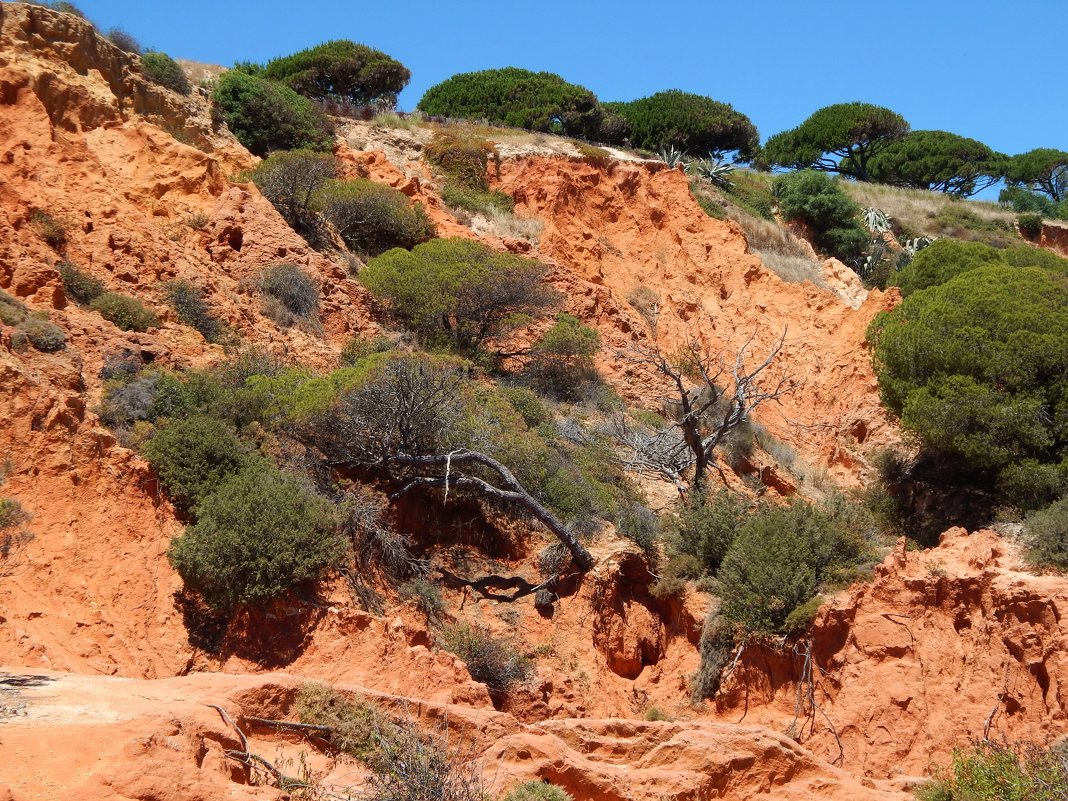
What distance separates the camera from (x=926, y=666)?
11.2 metres

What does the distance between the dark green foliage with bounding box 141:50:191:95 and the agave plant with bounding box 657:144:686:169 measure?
12.6 meters

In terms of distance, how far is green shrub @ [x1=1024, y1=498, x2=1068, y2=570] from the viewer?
38.5 ft

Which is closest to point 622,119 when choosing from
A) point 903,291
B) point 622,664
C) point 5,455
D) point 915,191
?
point 915,191

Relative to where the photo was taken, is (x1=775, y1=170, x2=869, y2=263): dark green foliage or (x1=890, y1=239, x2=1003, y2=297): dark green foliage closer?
(x1=890, y1=239, x2=1003, y2=297): dark green foliage

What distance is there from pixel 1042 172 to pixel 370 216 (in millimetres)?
34998

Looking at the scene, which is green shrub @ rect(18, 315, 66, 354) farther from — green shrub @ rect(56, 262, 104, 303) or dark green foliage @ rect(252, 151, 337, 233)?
dark green foliage @ rect(252, 151, 337, 233)

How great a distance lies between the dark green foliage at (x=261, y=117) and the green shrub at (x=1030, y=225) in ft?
85.8

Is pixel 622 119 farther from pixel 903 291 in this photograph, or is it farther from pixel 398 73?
pixel 903 291

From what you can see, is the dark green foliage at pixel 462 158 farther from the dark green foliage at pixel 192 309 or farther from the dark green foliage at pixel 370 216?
the dark green foliage at pixel 192 309

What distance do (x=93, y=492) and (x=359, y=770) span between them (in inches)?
193

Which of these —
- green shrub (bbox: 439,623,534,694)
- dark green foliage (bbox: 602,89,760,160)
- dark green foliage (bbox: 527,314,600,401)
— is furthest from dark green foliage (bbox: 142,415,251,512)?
dark green foliage (bbox: 602,89,760,160)

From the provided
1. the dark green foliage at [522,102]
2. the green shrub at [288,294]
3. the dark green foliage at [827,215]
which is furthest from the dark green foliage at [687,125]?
the green shrub at [288,294]

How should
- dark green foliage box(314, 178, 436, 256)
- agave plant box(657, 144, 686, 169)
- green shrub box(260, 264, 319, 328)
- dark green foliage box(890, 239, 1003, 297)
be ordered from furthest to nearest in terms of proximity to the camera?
agave plant box(657, 144, 686, 169) → dark green foliage box(890, 239, 1003, 297) → dark green foliage box(314, 178, 436, 256) → green shrub box(260, 264, 319, 328)

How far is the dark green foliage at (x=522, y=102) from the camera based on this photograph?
1389 inches
